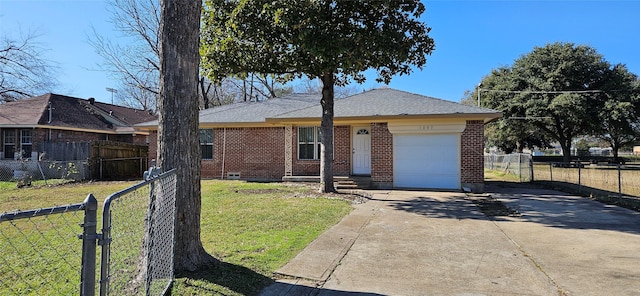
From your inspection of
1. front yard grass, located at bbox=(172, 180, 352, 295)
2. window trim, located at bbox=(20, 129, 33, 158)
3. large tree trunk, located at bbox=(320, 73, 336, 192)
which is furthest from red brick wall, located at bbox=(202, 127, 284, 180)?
window trim, located at bbox=(20, 129, 33, 158)

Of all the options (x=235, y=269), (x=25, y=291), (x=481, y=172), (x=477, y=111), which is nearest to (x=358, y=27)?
(x=477, y=111)

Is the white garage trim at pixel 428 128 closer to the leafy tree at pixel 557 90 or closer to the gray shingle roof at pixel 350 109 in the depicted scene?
the gray shingle roof at pixel 350 109

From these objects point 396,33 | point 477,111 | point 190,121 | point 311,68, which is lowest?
point 190,121

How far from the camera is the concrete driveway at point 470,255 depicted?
13.2 feet

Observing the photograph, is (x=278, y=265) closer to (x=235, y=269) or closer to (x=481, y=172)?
(x=235, y=269)

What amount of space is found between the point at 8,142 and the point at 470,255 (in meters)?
24.1

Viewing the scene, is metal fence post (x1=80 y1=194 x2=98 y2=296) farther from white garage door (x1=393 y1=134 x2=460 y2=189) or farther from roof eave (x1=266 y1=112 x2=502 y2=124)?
white garage door (x1=393 y1=134 x2=460 y2=189)

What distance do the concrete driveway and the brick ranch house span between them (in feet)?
15.2

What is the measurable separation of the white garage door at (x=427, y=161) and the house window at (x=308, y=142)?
3.54 m

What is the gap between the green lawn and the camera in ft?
12.8

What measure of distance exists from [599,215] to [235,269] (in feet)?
27.9

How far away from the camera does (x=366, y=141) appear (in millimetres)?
14867

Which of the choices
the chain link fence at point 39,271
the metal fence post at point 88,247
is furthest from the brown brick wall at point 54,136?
the metal fence post at point 88,247

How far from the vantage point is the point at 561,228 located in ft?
23.0
